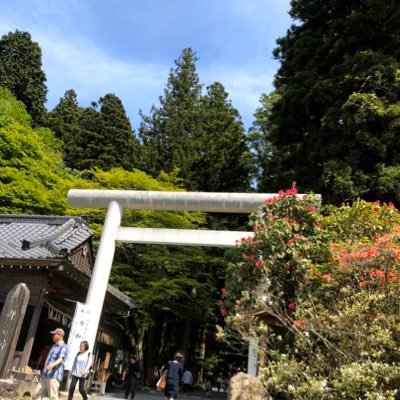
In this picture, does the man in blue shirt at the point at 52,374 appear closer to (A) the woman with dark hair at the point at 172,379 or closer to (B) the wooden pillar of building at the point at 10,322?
(B) the wooden pillar of building at the point at 10,322

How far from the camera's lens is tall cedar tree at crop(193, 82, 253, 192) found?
81.1ft

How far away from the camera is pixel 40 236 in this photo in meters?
13.6

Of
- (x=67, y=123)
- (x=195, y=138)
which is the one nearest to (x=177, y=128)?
(x=195, y=138)

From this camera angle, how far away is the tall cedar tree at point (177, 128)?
25.6 metres

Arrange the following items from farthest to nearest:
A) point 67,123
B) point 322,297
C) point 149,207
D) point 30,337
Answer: point 67,123 < point 149,207 < point 30,337 < point 322,297

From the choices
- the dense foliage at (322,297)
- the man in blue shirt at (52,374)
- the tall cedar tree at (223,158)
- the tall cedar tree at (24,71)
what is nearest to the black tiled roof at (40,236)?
the man in blue shirt at (52,374)

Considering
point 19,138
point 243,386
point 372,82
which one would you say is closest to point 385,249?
point 243,386

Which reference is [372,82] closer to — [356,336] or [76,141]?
[356,336]

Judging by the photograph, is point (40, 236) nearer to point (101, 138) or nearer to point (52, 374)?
point (52, 374)

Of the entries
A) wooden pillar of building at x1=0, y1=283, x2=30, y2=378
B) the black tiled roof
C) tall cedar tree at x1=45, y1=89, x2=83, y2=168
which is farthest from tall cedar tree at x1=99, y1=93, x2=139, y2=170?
wooden pillar of building at x1=0, y1=283, x2=30, y2=378

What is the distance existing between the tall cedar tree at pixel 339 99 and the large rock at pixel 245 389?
22.1 feet

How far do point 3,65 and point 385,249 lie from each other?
32737mm

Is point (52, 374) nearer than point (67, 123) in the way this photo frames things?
Yes

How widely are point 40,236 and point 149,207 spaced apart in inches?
170
